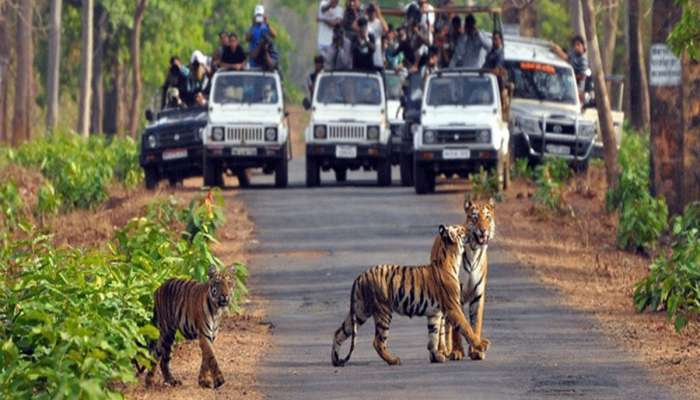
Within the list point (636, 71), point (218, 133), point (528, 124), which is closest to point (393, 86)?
point (528, 124)

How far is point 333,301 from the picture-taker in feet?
67.0

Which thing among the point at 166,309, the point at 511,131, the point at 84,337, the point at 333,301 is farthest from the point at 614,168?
the point at 84,337

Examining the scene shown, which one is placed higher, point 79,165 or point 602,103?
point 602,103

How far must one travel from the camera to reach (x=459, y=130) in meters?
33.6

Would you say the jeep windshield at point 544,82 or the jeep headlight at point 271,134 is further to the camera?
the jeep windshield at point 544,82

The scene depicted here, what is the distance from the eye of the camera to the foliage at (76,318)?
12352mm

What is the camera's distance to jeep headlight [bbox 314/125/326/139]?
35681 millimetres

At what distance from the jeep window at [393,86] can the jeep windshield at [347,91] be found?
139 inches

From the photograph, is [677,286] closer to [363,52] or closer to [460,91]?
[460,91]

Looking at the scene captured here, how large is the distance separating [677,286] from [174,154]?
1875 centimetres

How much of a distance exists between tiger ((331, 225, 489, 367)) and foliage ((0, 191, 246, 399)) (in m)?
1.52

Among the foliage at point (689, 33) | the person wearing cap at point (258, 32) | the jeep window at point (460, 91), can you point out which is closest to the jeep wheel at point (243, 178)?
the person wearing cap at point (258, 32)

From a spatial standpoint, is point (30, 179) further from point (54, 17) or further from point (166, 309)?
point (166, 309)

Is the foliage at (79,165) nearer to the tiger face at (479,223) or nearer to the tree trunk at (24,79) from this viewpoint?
the tree trunk at (24,79)
